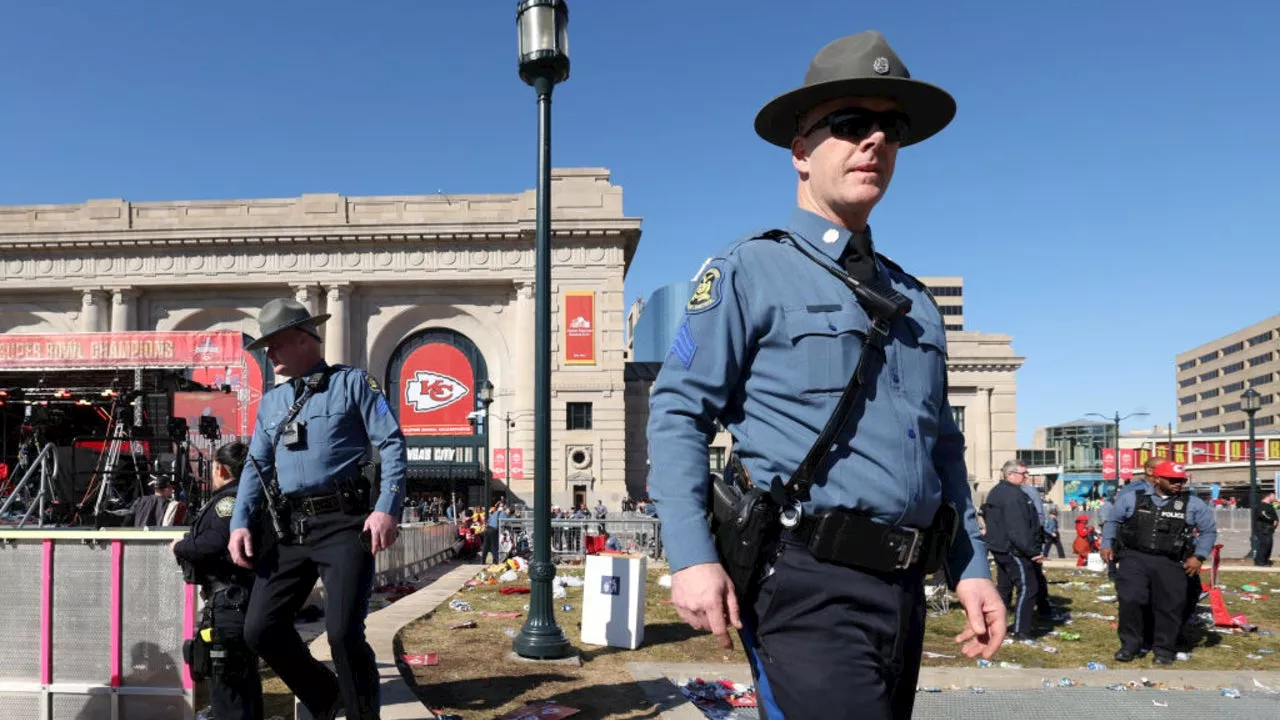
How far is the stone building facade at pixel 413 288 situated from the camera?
45.1 metres

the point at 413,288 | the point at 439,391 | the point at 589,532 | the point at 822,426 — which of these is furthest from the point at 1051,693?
the point at 413,288

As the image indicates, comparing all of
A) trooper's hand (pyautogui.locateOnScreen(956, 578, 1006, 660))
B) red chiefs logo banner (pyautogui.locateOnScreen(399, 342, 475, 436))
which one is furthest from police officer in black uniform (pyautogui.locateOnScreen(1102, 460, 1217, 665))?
red chiefs logo banner (pyautogui.locateOnScreen(399, 342, 475, 436))

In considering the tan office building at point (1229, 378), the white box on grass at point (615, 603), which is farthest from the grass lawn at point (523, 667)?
the tan office building at point (1229, 378)

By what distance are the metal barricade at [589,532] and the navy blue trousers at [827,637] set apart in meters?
17.0

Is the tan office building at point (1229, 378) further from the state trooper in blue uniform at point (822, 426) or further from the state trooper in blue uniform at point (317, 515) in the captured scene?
the state trooper in blue uniform at point (822, 426)

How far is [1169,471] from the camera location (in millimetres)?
8758

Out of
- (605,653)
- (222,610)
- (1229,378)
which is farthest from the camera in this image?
(1229,378)

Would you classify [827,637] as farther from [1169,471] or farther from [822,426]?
[1169,471]

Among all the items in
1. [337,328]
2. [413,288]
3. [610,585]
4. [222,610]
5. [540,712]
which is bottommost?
[540,712]

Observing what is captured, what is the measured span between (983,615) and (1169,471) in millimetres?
7498

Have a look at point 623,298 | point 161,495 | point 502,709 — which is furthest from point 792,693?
point 623,298

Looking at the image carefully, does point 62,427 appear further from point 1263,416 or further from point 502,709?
point 1263,416

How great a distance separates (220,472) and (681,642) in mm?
4461

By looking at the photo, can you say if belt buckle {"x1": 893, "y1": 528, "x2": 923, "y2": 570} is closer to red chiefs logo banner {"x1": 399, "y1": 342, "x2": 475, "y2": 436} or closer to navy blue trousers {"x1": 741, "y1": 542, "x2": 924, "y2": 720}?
navy blue trousers {"x1": 741, "y1": 542, "x2": 924, "y2": 720}
